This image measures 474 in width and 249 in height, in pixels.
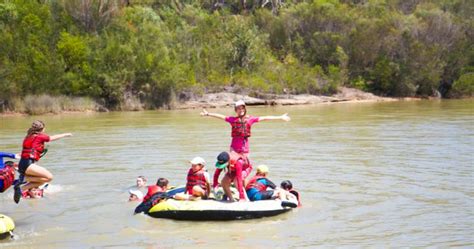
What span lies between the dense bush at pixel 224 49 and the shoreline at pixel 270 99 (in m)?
0.92

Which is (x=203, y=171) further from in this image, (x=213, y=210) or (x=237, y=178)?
(x=213, y=210)

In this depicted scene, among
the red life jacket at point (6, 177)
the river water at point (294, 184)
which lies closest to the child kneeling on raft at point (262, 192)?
the river water at point (294, 184)

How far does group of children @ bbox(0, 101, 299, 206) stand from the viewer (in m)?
11.3

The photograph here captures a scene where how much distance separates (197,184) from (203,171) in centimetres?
26

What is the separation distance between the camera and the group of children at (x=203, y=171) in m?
11.3

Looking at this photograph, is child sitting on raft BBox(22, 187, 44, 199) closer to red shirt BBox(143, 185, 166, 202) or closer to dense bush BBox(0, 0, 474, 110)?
red shirt BBox(143, 185, 166, 202)

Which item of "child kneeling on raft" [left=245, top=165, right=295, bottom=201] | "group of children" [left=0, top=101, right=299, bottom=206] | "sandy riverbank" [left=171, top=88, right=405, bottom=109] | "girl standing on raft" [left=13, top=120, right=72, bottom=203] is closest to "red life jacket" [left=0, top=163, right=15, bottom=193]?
"group of children" [left=0, top=101, right=299, bottom=206]

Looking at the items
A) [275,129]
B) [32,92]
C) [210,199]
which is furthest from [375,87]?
[210,199]

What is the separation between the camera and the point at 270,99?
5172 cm

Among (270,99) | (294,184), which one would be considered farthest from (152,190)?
(270,99)

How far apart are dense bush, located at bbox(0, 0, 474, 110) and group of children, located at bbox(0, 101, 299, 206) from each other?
30957mm

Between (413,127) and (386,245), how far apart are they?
19.1 m

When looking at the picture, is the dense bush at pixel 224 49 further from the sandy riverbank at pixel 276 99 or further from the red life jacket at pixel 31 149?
the red life jacket at pixel 31 149

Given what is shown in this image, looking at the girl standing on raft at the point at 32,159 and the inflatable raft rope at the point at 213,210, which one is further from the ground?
the girl standing on raft at the point at 32,159
